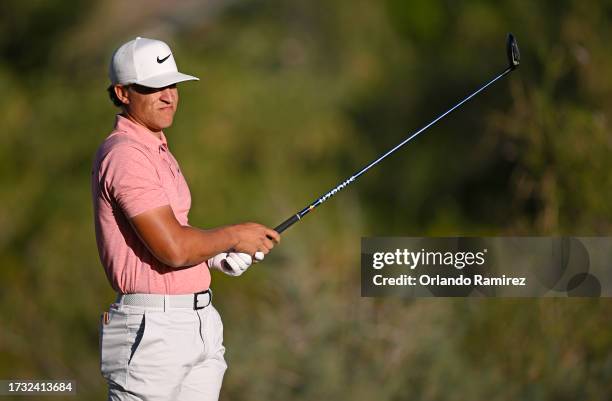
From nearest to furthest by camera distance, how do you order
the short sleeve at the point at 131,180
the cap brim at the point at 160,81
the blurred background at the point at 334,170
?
the short sleeve at the point at 131,180
the cap brim at the point at 160,81
the blurred background at the point at 334,170

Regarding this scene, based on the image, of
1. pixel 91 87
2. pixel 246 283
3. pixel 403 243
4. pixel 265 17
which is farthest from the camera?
pixel 265 17

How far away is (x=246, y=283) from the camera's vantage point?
704 centimetres

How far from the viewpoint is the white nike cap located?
2.84 meters

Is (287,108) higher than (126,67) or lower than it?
higher

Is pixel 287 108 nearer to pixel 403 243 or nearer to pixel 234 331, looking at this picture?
pixel 403 243

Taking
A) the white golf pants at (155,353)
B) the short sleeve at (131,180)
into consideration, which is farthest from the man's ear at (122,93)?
the white golf pants at (155,353)

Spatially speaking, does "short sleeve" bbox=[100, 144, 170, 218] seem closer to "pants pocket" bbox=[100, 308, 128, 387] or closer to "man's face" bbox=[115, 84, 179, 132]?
"man's face" bbox=[115, 84, 179, 132]

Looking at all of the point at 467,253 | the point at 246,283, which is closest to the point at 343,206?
the point at 246,283

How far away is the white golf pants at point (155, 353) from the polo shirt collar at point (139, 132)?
43cm

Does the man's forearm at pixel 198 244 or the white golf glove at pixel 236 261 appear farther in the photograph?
the white golf glove at pixel 236 261

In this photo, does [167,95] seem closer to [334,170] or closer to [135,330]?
[135,330]

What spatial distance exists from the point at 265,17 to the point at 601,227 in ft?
16.1

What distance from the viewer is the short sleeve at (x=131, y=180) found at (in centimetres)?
267

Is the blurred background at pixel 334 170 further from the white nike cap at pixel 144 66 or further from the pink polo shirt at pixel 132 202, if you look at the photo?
the white nike cap at pixel 144 66
